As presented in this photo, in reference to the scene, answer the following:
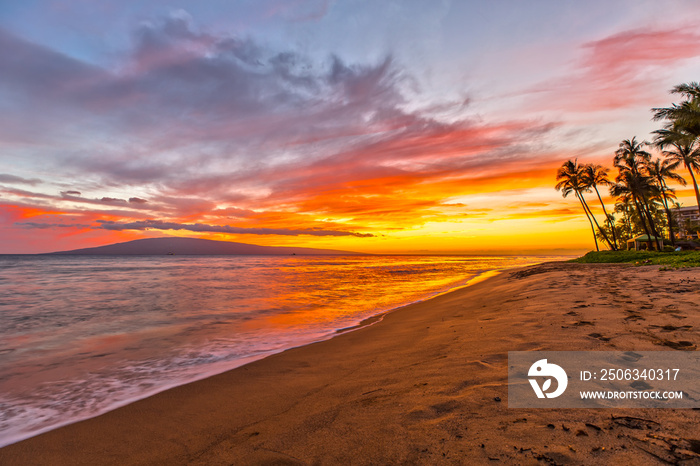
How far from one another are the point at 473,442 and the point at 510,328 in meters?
3.91

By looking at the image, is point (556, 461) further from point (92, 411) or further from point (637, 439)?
point (92, 411)

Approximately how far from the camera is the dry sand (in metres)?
2.38

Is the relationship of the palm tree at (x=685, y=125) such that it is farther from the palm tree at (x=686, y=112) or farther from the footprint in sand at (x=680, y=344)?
the footprint in sand at (x=680, y=344)

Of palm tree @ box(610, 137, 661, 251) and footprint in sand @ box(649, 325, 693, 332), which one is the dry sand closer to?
footprint in sand @ box(649, 325, 693, 332)

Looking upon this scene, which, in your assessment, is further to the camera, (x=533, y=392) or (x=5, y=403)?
(x=5, y=403)

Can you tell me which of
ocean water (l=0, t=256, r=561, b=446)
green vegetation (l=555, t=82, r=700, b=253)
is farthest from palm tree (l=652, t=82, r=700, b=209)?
ocean water (l=0, t=256, r=561, b=446)

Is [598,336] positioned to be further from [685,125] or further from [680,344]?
[685,125]

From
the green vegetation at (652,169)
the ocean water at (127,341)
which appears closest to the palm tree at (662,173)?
the green vegetation at (652,169)

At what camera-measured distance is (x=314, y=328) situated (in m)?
9.07

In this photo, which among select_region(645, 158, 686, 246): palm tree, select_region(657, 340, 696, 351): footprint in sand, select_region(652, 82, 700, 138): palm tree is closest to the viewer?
select_region(657, 340, 696, 351): footprint in sand

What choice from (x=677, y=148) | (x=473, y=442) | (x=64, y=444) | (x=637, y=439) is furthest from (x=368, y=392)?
(x=677, y=148)

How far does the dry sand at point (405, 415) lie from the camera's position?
2.38m

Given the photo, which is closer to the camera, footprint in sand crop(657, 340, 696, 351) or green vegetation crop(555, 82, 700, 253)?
footprint in sand crop(657, 340, 696, 351)

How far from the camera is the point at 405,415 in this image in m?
3.07
